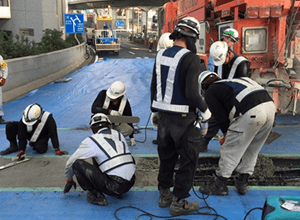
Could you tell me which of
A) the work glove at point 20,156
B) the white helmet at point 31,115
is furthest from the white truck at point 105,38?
the work glove at point 20,156

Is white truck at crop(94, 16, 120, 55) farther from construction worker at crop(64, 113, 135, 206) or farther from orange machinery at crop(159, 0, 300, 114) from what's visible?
construction worker at crop(64, 113, 135, 206)

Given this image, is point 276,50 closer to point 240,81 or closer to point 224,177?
point 240,81

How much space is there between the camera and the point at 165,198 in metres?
3.60

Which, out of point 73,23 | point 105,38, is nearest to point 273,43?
point 73,23

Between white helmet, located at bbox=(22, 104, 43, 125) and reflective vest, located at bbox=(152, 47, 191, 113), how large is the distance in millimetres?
2518

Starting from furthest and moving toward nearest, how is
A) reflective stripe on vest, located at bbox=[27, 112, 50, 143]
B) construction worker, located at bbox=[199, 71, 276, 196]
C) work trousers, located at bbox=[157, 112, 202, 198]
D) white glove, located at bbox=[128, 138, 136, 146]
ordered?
white glove, located at bbox=[128, 138, 136, 146], reflective stripe on vest, located at bbox=[27, 112, 50, 143], construction worker, located at bbox=[199, 71, 276, 196], work trousers, located at bbox=[157, 112, 202, 198]

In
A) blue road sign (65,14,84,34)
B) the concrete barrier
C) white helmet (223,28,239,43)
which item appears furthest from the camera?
blue road sign (65,14,84,34)

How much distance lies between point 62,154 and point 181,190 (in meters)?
2.59

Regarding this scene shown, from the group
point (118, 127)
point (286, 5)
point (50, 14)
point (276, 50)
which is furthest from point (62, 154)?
point (50, 14)

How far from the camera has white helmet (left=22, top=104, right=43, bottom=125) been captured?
4.95 metres

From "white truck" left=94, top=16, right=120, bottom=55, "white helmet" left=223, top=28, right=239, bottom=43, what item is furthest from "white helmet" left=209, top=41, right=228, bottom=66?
"white truck" left=94, top=16, right=120, bottom=55

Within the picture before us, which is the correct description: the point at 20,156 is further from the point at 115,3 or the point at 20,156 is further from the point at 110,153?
the point at 115,3

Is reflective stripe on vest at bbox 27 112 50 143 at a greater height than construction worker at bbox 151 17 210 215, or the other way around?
construction worker at bbox 151 17 210 215

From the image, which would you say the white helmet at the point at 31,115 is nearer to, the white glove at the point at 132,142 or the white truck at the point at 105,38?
the white glove at the point at 132,142
